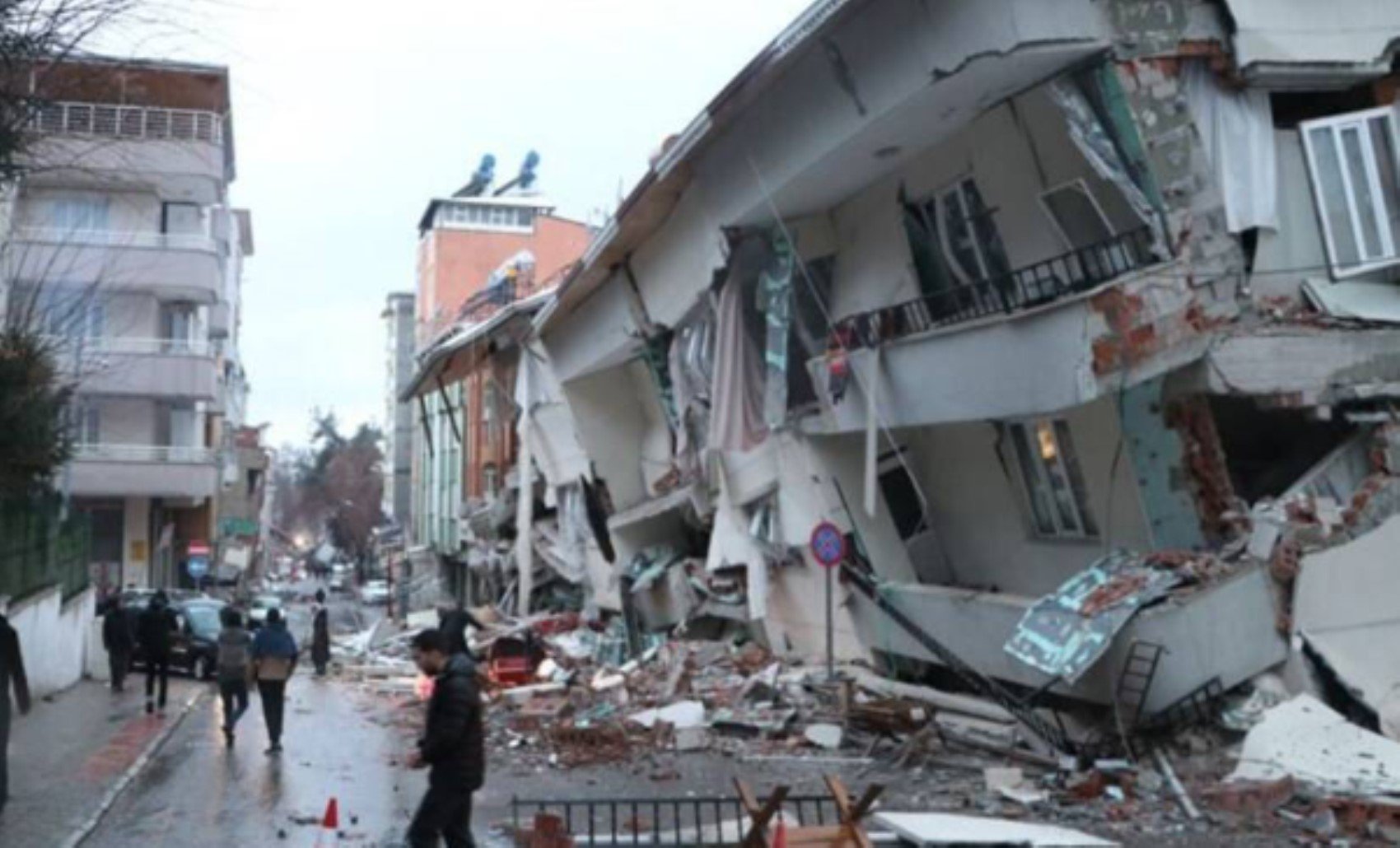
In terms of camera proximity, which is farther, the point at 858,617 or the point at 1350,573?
the point at 858,617

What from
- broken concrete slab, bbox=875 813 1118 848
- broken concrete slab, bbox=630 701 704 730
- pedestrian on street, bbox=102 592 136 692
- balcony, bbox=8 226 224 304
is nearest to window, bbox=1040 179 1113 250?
broken concrete slab, bbox=630 701 704 730

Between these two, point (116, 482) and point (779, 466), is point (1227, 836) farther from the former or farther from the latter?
point (116, 482)

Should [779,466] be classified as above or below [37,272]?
below

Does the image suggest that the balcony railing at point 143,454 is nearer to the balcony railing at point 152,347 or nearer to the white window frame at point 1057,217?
the balcony railing at point 152,347

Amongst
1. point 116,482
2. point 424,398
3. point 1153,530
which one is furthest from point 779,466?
point 424,398

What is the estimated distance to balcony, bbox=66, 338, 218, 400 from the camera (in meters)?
39.3

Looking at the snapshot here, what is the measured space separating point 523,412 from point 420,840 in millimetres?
25508

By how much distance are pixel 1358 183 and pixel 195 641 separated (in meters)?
20.2

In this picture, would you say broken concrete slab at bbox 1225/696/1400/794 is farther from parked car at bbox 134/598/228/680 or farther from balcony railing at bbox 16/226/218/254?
balcony railing at bbox 16/226/218/254

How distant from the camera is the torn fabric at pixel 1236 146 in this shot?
1321cm

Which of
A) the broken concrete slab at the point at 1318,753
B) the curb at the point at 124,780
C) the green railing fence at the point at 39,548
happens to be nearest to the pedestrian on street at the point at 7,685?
the curb at the point at 124,780

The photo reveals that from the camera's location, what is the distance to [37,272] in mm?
25562

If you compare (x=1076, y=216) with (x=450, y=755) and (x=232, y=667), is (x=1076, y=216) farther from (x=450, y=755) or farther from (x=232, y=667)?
(x=232, y=667)

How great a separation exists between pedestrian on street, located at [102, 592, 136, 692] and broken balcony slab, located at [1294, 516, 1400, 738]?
666 inches
